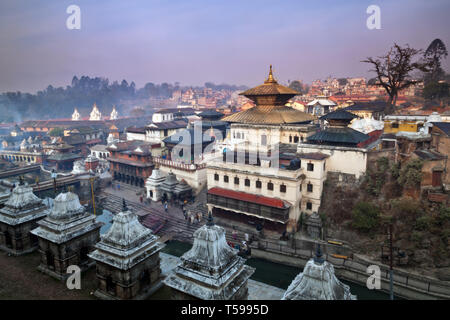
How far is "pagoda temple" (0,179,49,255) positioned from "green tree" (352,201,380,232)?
2297 cm

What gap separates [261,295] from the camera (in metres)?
15.9

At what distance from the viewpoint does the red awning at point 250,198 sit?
80.1 feet

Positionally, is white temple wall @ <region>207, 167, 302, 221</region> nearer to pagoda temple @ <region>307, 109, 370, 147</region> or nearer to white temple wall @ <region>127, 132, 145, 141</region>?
pagoda temple @ <region>307, 109, 370, 147</region>

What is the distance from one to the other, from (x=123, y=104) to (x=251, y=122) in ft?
428

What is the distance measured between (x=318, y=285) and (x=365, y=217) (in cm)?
1620

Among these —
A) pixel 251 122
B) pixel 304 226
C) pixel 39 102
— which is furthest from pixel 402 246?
pixel 39 102

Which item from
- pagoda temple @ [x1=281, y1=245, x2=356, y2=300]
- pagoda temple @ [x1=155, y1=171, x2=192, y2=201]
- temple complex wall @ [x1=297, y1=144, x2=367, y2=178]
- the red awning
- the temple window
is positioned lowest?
pagoda temple @ [x1=155, y1=171, x2=192, y2=201]

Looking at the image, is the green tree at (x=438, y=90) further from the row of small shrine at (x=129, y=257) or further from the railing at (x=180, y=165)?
the row of small shrine at (x=129, y=257)

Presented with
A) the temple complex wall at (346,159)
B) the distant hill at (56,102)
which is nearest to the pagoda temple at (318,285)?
the temple complex wall at (346,159)

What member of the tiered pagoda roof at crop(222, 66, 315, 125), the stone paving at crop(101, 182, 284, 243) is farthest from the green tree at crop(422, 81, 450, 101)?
the stone paving at crop(101, 182, 284, 243)

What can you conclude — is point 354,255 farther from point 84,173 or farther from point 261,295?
point 84,173

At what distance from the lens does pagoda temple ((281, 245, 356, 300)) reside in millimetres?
8705

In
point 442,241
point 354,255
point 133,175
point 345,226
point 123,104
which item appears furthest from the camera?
point 123,104

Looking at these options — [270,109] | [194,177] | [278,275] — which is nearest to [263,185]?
[278,275]
